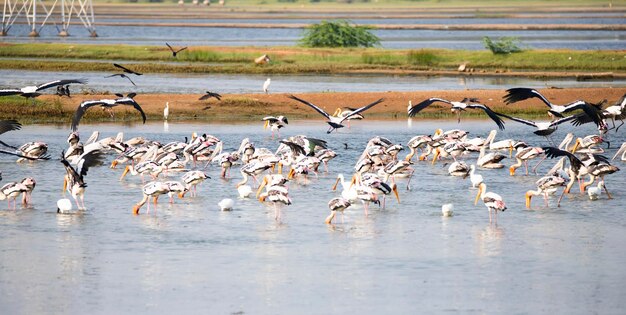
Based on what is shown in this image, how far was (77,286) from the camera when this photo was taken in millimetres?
11734

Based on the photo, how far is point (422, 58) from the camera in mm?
48094

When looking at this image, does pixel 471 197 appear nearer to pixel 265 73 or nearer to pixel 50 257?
pixel 50 257

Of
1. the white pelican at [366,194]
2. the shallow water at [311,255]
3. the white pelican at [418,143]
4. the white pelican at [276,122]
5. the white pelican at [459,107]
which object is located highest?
the white pelican at [459,107]

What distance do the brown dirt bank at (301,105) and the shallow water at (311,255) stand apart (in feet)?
36.0

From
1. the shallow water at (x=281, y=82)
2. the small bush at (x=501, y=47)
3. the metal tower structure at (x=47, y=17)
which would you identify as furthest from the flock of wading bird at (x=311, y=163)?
the metal tower structure at (x=47, y=17)

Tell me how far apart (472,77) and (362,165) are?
968 inches

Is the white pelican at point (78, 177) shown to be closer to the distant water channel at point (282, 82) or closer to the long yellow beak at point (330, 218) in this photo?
the long yellow beak at point (330, 218)

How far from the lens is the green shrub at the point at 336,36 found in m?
53.7

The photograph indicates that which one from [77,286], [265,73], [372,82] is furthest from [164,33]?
[77,286]

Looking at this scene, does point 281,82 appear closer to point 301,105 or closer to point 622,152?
point 301,105

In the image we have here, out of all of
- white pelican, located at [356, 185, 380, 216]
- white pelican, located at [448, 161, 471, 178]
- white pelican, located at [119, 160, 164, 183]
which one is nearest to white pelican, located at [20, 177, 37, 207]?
white pelican, located at [119, 160, 164, 183]

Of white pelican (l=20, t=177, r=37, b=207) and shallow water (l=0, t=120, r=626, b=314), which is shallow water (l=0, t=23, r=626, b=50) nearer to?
shallow water (l=0, t=120, r=626, b=314)

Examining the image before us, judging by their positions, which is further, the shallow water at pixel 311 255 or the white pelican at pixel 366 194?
the white pelican at pixel 366 194

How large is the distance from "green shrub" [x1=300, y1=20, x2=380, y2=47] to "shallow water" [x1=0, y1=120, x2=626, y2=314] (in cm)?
3557
